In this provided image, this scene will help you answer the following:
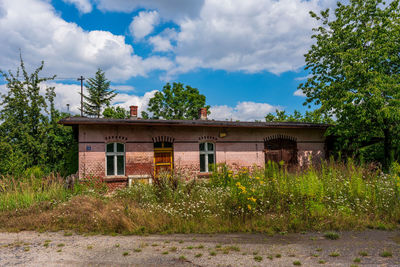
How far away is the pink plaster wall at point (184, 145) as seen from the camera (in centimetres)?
1168

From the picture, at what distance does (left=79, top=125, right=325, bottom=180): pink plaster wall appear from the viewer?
38.3 ft

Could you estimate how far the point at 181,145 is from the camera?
42.5 feet

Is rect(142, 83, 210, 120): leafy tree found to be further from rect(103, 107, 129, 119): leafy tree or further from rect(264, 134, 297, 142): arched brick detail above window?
rect(264, 134, 297, 142): arched brick detail above window

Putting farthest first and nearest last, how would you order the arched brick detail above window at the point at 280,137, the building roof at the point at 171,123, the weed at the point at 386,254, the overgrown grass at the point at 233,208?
the arched brick detail above window at the point at 280,137, the building roof at the point at 171,123, the overgrown grass at the point at 233,208, the weed at the point at 386,254

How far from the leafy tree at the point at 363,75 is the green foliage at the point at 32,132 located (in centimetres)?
1454

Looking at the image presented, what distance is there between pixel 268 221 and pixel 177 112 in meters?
31.4

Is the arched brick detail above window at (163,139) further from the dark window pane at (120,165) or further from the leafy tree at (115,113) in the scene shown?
the leafy tree at (115,113)

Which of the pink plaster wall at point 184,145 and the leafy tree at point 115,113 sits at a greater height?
the leafy tree at point 115,113

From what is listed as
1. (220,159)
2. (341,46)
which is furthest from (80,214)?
(341,46)

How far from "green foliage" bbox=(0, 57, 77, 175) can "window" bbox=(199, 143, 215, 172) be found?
7.13 m

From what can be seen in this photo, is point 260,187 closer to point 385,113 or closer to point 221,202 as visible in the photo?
point 221,202

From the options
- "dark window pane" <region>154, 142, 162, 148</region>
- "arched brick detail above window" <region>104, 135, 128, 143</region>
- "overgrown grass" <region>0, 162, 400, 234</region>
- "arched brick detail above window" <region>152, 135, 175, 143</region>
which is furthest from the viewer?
"dark window pane" <region>154, 142, 162, 148</region>

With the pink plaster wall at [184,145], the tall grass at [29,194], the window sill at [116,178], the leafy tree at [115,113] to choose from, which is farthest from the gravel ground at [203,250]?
the leafy tree at [115,113]

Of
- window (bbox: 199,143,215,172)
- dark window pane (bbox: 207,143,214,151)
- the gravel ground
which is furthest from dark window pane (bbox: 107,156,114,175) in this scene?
the gravel ground
